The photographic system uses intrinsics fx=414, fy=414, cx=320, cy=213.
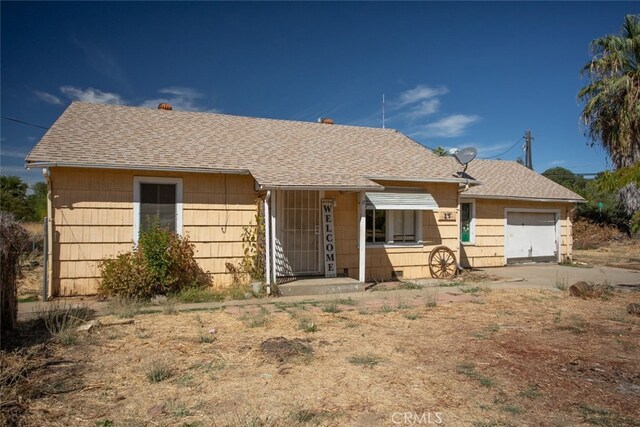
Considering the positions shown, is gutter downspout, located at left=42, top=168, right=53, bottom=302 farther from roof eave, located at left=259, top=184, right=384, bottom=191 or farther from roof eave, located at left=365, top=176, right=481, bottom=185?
roof eave, located at left=365, top=176, right=481, bottom=185

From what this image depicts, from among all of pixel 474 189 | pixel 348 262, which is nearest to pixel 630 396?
pixel 348 262

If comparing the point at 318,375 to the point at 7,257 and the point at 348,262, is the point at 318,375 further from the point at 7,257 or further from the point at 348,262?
the point at 348,262

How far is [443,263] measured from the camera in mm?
12359

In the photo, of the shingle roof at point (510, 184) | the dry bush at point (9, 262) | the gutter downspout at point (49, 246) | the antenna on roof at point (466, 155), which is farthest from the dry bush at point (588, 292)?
the gutter downspout at point (49, 246)

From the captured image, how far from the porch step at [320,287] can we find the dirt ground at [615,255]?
12.1 metres

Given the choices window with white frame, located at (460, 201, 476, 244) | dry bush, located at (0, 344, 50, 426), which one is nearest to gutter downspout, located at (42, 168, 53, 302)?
dry bush, located at (0, 344, 50, 426)

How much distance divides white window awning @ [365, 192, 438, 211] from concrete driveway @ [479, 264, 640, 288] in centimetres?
309

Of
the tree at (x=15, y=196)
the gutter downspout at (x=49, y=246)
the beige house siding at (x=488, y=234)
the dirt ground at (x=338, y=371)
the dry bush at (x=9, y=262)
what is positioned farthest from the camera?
the tree at (x=15, y=196)

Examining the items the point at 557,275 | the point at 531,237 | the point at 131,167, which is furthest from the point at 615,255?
the point at 131,167

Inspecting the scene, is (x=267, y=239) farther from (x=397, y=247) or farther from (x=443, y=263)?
(x=443, y=263)

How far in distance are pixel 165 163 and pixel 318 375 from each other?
22.1 ft

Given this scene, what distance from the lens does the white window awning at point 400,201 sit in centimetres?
1105

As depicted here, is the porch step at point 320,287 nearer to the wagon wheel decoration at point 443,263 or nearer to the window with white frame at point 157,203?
the window with white frame at point 157,203

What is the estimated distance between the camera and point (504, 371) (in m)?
4.80
